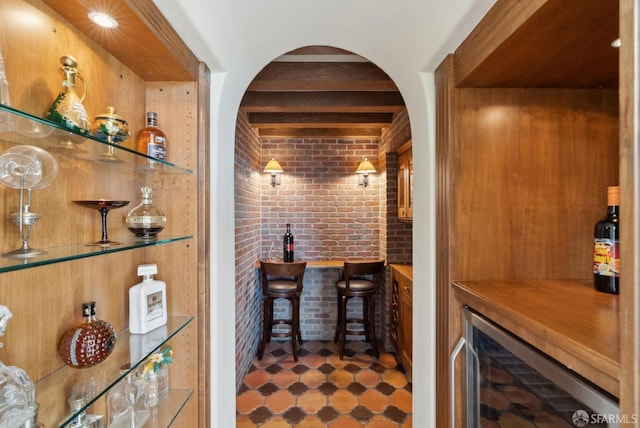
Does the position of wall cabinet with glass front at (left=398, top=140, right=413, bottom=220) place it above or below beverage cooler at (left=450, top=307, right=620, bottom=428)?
above

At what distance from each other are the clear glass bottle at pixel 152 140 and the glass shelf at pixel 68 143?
1.9 inches

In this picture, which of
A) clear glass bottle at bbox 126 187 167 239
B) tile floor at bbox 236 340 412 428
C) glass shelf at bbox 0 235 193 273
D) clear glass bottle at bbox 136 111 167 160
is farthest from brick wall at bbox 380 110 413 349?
glass shelf at bbox 0 235 193 273

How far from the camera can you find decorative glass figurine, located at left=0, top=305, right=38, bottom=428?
59 cm

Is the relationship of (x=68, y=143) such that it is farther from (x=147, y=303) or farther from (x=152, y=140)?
(x=147, y=303)

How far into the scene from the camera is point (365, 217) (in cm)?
363

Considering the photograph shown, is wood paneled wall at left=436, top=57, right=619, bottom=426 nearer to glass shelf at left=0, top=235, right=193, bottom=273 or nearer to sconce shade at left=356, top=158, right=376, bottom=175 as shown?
glass shelf at left=0, top=235, right=193, bottom=273

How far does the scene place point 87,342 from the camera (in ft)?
2.64

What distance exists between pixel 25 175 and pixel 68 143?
0.14 meters

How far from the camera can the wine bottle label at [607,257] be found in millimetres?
862

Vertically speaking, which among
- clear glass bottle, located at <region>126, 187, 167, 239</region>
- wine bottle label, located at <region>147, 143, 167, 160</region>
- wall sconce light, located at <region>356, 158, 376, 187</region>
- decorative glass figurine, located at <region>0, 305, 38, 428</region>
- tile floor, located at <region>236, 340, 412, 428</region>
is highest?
wall sconce light, located at <region>356, 158, 376, 187</region>

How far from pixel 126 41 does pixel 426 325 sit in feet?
5.06

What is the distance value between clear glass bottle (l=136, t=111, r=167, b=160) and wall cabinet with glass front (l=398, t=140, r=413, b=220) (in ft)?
6.69

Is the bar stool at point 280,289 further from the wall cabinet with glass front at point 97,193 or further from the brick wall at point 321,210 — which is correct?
the wall cabinet with glass front at point 97,193

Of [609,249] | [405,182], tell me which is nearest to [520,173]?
[609,249]
